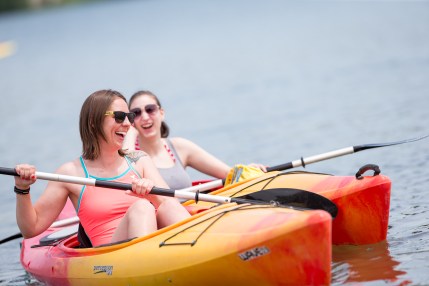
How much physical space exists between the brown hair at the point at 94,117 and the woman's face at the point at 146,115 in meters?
1.43

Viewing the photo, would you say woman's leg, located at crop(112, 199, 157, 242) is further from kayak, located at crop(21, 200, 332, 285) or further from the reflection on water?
the reflection on water

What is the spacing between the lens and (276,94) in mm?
18172

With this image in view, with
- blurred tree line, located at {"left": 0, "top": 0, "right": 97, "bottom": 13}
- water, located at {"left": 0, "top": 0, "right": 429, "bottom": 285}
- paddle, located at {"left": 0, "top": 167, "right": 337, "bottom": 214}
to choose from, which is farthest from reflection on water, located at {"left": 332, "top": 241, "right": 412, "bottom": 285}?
blurred tree line, located at {"left": 0, "top": 0, "right": 97, "bottom": 13}

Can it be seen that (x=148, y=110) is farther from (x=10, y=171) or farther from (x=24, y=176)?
(x=24, y=176)

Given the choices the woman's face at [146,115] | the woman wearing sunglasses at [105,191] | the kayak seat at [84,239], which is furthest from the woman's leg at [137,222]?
the woman's face at [146,115]

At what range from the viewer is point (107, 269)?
20.6ft

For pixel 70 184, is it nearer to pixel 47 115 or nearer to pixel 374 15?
pixel 47 115

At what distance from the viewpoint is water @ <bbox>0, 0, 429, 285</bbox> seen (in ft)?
28.7

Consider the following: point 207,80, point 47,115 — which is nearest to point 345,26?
point 207,80

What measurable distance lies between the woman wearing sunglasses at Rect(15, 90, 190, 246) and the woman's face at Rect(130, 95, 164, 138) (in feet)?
3.93

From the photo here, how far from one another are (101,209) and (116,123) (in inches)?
24.2

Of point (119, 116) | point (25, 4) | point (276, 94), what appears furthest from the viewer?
point (25, 4)

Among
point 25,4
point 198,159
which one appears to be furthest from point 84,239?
point 25,4

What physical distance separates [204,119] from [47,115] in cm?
459
